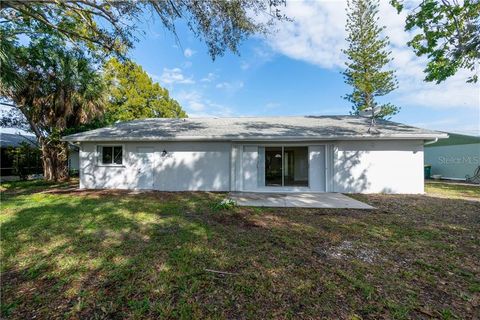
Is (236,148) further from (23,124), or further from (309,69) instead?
(23,124)

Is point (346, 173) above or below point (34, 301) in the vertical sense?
above

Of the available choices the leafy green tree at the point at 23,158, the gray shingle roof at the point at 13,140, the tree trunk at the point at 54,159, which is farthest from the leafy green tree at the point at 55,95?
the gray shingle roof at the point at 13,140

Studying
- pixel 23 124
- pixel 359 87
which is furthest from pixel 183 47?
pixel 359 87

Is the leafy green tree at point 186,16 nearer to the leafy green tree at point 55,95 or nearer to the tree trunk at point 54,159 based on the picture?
the leafy green tree at point 55,95

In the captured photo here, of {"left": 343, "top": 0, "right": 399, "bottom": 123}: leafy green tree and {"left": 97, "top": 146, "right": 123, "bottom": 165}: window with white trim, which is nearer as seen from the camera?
{"left": 97, "top": 146, "right": 123, "bottom": 165}: window with white trim

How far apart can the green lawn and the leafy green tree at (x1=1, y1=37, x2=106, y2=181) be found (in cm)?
894

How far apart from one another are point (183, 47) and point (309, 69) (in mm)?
13649

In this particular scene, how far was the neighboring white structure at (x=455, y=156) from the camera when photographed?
52.0 ft

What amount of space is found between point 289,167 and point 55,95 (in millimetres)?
14150

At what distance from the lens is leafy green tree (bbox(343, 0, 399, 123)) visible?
2292 centimetres

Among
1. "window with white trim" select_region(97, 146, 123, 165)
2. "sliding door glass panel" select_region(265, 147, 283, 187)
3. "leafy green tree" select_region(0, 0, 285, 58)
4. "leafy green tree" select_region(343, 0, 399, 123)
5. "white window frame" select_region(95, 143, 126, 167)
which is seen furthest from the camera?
"leafy green tree" select_region(343, 0, 399, 123)

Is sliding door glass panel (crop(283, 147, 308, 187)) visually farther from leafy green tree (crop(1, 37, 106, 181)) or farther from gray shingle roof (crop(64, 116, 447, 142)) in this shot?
leafy green tree (crop(1, 37, 106, 181))

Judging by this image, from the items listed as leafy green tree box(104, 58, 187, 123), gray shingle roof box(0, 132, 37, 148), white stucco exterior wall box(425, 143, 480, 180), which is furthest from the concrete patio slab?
leafy green tree box(104, 58, 187, 123)

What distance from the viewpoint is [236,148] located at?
11.0 m
